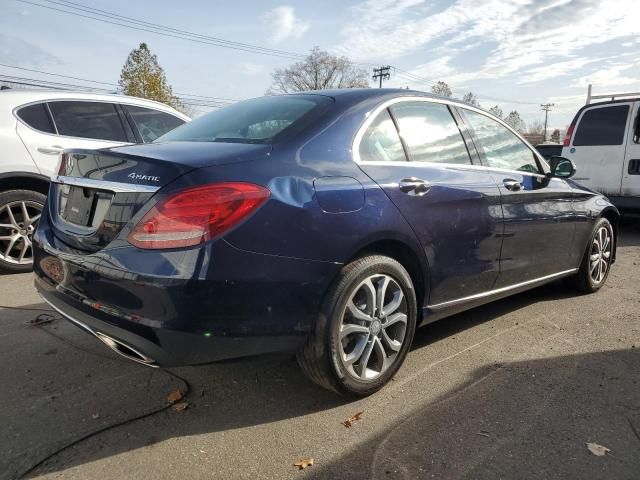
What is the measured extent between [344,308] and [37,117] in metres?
4.26

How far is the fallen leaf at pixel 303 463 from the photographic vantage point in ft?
7.06

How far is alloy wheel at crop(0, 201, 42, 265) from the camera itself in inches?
191

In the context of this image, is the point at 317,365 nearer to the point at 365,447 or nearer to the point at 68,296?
the point at 365,447

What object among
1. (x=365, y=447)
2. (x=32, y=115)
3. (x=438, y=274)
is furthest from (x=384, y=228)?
(x=32, y=115)

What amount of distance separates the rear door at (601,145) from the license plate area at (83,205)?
808cm

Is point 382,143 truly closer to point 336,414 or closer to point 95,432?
point 336,414

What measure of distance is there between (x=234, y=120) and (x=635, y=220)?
977 cm

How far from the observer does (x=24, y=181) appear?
500 cm

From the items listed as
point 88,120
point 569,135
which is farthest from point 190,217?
point 569,135

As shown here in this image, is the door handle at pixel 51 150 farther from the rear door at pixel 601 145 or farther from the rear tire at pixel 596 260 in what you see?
the rear door at pixel 601 145

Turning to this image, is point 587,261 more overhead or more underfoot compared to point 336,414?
more overhead

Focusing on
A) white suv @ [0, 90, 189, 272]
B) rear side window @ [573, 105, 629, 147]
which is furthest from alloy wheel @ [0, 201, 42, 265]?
rear side window @ [573, 105, 629, 147]

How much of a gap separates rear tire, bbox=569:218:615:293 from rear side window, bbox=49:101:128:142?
4.88 m

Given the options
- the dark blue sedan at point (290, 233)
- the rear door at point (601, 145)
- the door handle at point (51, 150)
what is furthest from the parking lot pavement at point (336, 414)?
the rear door at point (601, 145)
